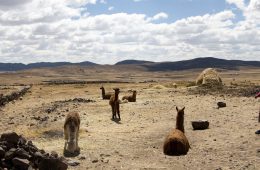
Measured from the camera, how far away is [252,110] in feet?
96.9

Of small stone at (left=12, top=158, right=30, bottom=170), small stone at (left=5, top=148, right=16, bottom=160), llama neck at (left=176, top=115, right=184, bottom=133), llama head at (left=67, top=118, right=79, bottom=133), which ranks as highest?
llama head at (left=67, top=118, right=79, bottom=133)

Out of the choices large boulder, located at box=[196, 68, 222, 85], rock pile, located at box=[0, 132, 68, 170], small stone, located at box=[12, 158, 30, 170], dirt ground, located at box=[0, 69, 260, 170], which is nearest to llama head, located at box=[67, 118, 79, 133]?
dirt ground, located at box=[0, 69, 260, 170]

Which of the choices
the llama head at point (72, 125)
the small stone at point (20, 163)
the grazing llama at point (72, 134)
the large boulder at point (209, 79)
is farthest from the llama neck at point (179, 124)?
the large boulder at point (209, 79)

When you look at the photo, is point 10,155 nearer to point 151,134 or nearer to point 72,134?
point 72,134

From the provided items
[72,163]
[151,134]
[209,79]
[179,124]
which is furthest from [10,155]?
[209,79]

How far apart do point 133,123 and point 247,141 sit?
9425 millimetres

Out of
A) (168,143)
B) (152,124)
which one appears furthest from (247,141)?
(152,124)

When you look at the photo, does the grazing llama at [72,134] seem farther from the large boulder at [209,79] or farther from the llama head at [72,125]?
the large boulder at [209,79]

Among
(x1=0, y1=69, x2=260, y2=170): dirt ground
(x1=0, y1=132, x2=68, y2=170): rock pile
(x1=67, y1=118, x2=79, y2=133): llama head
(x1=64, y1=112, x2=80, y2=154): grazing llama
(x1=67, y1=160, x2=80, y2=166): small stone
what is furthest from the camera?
(x1=67, y1=118, x2=79, y2=133): llama head

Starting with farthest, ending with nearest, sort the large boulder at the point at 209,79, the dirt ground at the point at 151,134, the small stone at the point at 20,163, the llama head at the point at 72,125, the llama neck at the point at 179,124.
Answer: the large boulder at the point at 209,79 → the llama neck at the point at 179,124 → the llama head at the point at 72,125 → the dirt ground at the point at 151,134 → the small stone at the point at 20,163

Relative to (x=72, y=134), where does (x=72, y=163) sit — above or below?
below

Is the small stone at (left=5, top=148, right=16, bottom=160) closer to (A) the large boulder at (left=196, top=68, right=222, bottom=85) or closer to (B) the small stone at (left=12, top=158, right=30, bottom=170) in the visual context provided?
(B) the small stone at (left=12, top=158, right=30, bottom=170)

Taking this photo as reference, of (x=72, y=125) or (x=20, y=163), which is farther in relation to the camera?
(x=72, y=125)

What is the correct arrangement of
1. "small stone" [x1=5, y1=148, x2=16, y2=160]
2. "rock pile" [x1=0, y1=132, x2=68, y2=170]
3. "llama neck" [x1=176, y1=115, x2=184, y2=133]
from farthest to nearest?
1. "llama neck" [x1=176, y1=115, x2=184, y2=133]
2. "small stone" [x1=5, y1=148, x2=16, y2=160]
3. "rock pile" [x1=0, y1=132, x2=68, y2=170]
